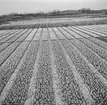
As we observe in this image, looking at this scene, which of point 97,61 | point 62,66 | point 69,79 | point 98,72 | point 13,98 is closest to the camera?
point 13,98

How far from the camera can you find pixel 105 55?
3.34m

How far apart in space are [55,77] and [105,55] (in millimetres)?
1989

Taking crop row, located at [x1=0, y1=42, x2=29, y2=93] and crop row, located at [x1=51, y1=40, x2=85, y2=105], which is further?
crop row, located at [x1=0, y1=42, x2=29, y2=93]

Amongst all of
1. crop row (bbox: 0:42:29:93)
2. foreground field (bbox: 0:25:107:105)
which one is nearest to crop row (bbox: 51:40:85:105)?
foreground field (bbox: 0:25:107:105)

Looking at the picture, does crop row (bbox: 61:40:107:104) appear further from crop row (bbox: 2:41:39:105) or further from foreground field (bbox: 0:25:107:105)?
crop row (bbox: 2:41:39:105)

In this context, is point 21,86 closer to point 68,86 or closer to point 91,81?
point 68,86

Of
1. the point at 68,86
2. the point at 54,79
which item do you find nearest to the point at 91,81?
the point at 68,86

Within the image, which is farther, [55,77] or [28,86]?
[55,77]

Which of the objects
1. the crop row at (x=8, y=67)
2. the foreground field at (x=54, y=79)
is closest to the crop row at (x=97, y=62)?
the foreground field at (x=54, y=79)

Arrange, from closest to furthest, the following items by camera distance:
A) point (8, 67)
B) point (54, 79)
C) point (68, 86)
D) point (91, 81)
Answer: point (68, 86) → point (91, 81) → point (54, 79) → point (8, 67)

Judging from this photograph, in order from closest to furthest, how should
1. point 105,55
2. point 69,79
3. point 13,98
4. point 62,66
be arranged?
point 13,98
point 69,79
point 62,66
point 105,55

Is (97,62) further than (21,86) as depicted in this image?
Yes

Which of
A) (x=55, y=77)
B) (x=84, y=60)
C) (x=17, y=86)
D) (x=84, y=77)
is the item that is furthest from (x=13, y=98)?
(x=84, y=60)

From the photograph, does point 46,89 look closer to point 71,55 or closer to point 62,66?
point 62,66
